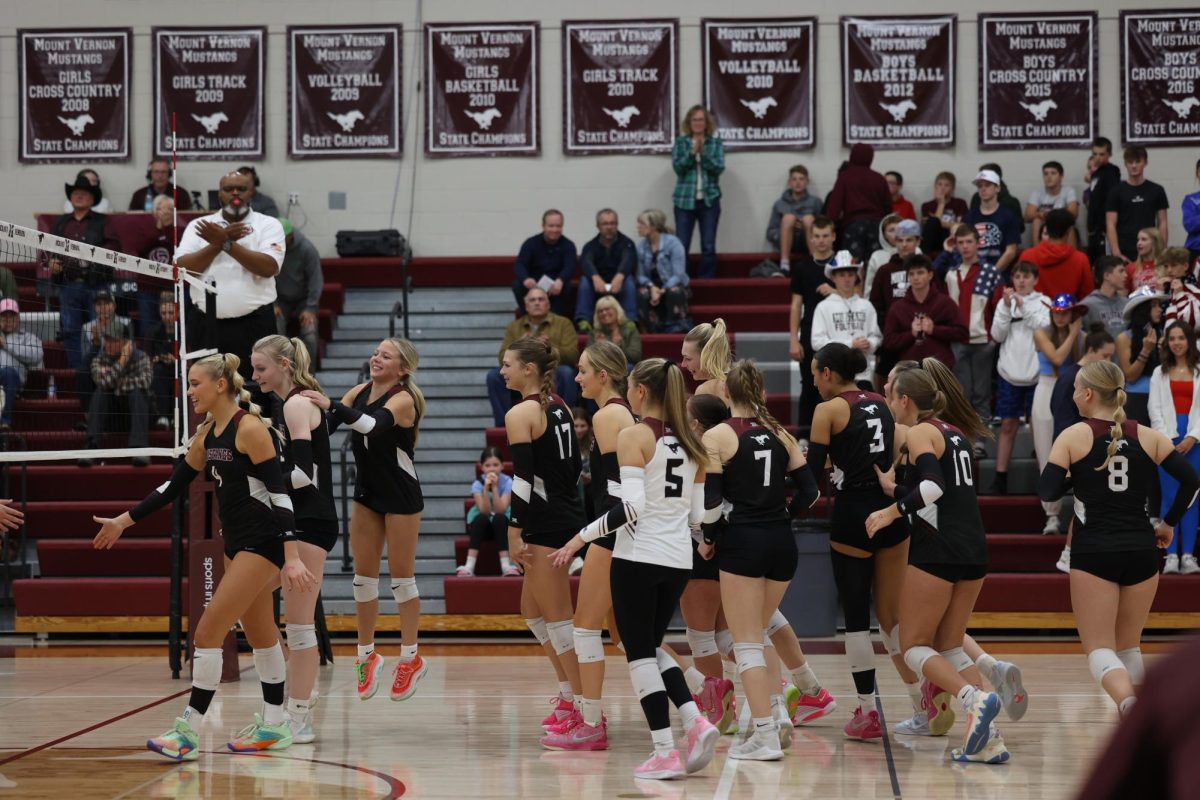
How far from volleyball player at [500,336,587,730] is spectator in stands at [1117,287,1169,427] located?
6.51 meters

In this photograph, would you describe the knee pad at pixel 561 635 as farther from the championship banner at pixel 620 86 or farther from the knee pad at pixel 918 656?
the championship banner at pixel 620 86

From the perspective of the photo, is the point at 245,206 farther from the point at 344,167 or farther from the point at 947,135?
the point at 947,135

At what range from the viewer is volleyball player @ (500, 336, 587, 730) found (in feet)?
22.2

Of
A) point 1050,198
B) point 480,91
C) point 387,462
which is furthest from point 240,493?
point 1050,198

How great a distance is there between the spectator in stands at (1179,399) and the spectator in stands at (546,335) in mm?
5077

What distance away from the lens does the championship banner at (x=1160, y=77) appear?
1573 cm

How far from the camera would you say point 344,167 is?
53.6ft

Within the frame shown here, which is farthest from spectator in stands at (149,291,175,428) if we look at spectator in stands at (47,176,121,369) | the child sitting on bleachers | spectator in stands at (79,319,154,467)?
the child sitting on bleachers

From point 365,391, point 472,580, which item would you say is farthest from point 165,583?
point 365,391

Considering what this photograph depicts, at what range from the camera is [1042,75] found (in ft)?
52.2

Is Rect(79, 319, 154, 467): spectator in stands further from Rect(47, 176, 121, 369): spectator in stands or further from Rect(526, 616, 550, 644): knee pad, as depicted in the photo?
Rect(526, 616, 550, 644): knee pad

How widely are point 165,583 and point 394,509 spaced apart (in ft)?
16.1

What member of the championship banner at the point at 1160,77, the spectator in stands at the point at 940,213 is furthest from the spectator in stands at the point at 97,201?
the championship banner at the point at 1160,77

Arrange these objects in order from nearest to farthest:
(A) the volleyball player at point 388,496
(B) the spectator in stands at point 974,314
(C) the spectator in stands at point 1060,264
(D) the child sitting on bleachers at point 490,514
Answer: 1. (A) the volleyball player at point 388,496
2. (D) the child sitting on bleachers at point 490,514
3. (B) the spectator in stands at point 974,314
4. (C) the spectator in stands at point 1060,264
